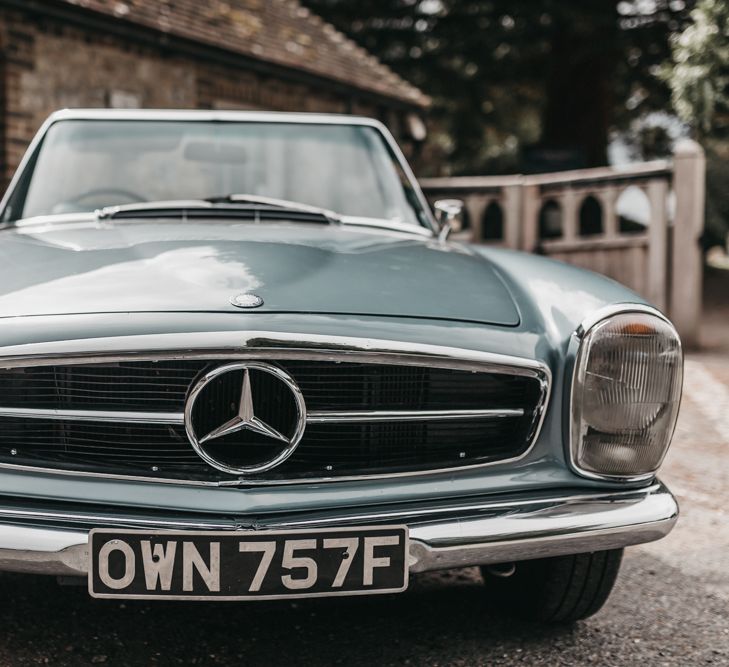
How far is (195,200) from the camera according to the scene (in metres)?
3.31

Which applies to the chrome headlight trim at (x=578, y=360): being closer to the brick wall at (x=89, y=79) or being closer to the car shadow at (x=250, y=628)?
the car shadow at (x=250, y=628)

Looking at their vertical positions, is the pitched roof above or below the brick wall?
above

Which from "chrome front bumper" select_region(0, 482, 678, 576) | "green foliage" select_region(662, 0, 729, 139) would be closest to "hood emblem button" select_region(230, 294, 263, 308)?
"chrome front bumper" select_region(0, 482, 678, 576)

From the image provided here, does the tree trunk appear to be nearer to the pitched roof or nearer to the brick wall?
the pitched roof

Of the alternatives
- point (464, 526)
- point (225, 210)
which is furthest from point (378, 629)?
point (225, 210)

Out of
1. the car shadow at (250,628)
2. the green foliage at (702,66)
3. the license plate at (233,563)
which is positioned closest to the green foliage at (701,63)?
the green foliage at (702,66)

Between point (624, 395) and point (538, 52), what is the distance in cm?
1371

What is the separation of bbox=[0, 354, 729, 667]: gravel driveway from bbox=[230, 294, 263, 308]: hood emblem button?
89 centimetres

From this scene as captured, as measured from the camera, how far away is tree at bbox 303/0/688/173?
13.2 meters

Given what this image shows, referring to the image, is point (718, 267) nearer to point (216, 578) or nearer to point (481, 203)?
point (481, 203)

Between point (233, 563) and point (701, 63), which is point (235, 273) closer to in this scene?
point (233, 563)

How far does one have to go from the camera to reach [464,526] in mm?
2180

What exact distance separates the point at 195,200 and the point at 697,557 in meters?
2.07

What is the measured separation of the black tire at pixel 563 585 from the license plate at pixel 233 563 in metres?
0.69
